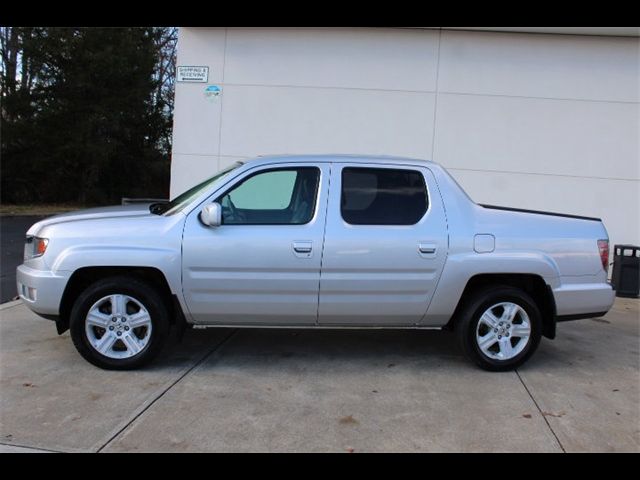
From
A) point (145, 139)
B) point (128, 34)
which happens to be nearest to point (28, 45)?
point (128, 34)

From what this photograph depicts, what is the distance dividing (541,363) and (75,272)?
4289 mm

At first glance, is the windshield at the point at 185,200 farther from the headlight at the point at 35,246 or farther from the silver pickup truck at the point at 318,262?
the headlight at the point at 35,246

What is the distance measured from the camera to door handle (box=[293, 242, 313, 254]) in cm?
449

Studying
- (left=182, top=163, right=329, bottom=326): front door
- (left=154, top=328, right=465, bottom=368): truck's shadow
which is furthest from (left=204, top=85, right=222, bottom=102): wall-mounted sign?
(left=182, top=163, right=329, bottom=326): front door

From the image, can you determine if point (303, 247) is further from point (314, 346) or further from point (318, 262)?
point (314, 346)

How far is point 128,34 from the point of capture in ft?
87.5

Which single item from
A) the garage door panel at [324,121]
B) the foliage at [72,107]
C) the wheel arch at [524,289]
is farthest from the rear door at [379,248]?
the foliage at [72,107]

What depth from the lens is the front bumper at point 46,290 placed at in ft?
14.5

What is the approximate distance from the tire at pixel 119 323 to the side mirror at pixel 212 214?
779mm

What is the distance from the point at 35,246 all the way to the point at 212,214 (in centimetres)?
161

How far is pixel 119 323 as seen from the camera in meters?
4.51

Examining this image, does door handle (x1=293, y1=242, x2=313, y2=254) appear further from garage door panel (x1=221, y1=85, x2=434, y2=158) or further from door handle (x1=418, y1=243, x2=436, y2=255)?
garage door panel (x1=221, y1=85, x2=434, y2=158)

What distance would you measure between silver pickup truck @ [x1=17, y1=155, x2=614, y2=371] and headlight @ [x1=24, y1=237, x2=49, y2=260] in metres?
0.02
